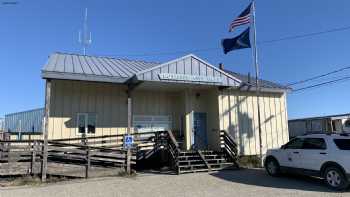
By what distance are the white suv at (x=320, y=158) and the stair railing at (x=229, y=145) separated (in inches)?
102

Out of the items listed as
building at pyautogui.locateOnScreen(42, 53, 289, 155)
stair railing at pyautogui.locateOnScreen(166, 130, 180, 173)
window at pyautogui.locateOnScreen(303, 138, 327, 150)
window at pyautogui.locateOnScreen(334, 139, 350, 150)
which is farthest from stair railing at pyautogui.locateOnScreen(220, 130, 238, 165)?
window at pyautogui.locateOnScreen(334, 139, 350, 150)

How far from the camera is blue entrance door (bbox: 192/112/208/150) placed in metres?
15.9

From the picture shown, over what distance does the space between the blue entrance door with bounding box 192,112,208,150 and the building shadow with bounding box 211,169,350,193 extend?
3294mm

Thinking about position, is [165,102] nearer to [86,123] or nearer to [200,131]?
[200,131]

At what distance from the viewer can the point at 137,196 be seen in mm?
8531

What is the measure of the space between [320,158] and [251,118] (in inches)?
276

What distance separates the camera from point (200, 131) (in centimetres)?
1617

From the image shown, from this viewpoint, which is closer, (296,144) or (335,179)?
(335,179)

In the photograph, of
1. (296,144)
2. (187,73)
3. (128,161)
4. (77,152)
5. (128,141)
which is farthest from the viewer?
(187,73)

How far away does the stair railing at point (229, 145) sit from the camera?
14.1 meters

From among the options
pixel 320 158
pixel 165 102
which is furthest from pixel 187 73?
pixel 320 158

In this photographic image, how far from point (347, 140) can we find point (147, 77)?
7.70 m

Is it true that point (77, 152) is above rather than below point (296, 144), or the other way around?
below

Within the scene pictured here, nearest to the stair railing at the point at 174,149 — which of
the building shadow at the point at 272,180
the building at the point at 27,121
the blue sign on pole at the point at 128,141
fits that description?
the building shadow at the point at 272,180
